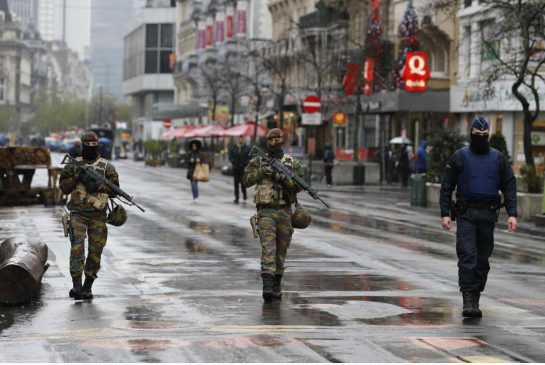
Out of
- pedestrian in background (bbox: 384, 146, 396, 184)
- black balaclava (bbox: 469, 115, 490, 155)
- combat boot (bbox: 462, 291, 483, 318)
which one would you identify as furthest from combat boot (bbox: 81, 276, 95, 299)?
pedestrian in background (bbox: 384, 146, 396, 184)

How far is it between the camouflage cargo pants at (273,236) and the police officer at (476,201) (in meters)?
1.86

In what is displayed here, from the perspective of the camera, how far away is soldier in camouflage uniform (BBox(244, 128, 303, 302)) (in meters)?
13.7

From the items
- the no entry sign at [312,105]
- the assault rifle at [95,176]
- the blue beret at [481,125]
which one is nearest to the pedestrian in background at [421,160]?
the no entry sign at [312,105]

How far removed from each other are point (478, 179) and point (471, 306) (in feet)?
4.01

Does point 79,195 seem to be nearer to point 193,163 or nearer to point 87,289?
point 87,289

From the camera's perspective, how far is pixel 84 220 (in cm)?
1390

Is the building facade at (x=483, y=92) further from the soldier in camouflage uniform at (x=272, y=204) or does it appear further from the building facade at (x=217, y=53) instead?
the soldier in camouflage uniform at (x=272, y=204)

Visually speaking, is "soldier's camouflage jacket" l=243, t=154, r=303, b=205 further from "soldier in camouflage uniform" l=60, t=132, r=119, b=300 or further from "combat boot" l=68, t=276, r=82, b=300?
"combat boot" l=68, t=276, r=82, b=300

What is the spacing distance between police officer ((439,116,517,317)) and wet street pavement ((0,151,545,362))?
1.56 feet

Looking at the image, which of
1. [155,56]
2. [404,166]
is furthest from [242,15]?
[155,56]

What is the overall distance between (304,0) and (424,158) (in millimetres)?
37935

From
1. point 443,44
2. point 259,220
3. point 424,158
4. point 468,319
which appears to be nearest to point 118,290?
point 259,220

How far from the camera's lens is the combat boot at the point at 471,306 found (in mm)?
12500

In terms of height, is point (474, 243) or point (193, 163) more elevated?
point (193, 163)
